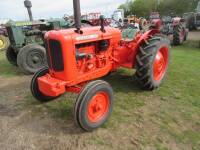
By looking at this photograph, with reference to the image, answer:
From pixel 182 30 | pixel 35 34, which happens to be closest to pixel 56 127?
pixel 35 34

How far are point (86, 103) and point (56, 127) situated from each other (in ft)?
2.25

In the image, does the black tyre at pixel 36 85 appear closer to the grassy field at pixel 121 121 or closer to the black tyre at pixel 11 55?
the grassy field at pixel 121 121

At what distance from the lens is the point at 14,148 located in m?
3.12

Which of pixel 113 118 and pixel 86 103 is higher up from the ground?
pixel 86 103

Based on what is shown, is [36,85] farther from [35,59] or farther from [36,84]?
[35,59]

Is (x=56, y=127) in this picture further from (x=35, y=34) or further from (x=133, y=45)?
(x=35, y=34)

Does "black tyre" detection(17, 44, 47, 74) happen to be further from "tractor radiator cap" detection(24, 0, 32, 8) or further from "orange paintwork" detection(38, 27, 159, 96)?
"orange paintwork" detection(38, 27, 159, 96)

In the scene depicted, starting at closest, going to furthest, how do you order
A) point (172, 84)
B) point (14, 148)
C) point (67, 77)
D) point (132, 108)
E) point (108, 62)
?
point (14, 148) → point (67, 77) → point (132, 108) → point (108, 62) → point (172, 84)

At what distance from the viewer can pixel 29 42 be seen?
287 inches

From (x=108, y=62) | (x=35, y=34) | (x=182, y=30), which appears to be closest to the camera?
(x=108, y=62)

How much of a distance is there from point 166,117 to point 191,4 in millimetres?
41824

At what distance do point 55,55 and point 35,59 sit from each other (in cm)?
315

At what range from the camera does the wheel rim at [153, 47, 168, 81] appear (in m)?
4.77

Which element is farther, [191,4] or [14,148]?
[191,4]
